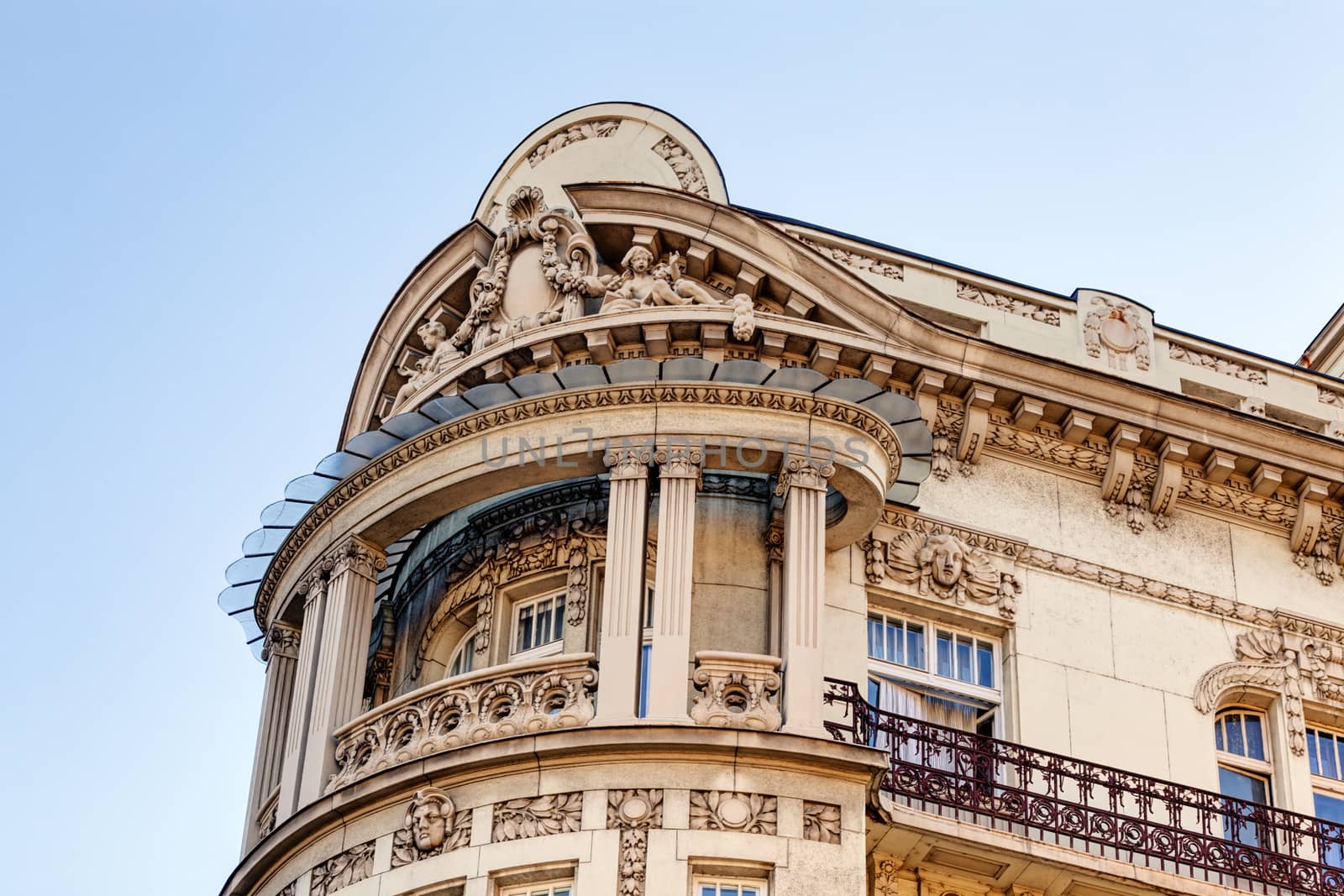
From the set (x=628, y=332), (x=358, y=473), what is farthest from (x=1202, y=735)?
(x=358, y=473)

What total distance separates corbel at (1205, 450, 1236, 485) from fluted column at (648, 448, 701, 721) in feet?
20.6

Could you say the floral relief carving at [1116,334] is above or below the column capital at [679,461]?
above

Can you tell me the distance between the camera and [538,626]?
2223cm

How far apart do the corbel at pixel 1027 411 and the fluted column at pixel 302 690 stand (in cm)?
732

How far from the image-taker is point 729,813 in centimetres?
1866

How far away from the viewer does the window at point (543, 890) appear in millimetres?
18672

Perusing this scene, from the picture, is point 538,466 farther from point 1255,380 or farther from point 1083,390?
point 1255,380

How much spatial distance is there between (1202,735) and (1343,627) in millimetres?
2528

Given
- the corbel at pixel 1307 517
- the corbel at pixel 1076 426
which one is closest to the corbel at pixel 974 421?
the corbel at pixel 1076 426

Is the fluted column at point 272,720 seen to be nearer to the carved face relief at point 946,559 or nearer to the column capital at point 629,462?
the column capital at point 629,462

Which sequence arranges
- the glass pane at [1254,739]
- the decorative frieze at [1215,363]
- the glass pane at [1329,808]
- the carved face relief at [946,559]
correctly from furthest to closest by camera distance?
the decorative frieze at [1215,363]
the glass pane at [1254,739]
the glass pane at [1329,808]
the carved face relief at [946,559]

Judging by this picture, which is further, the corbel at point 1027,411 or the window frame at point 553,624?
the corbel at point 1027,411

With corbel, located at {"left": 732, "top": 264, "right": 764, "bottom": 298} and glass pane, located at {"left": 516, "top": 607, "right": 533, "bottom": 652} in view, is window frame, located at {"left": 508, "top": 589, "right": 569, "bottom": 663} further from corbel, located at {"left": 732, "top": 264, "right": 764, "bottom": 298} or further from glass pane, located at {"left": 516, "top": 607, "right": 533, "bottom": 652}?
corbel, located at {"left": 732, "top": 264, "right": 764, "bottom": 298}

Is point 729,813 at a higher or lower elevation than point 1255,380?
lower
